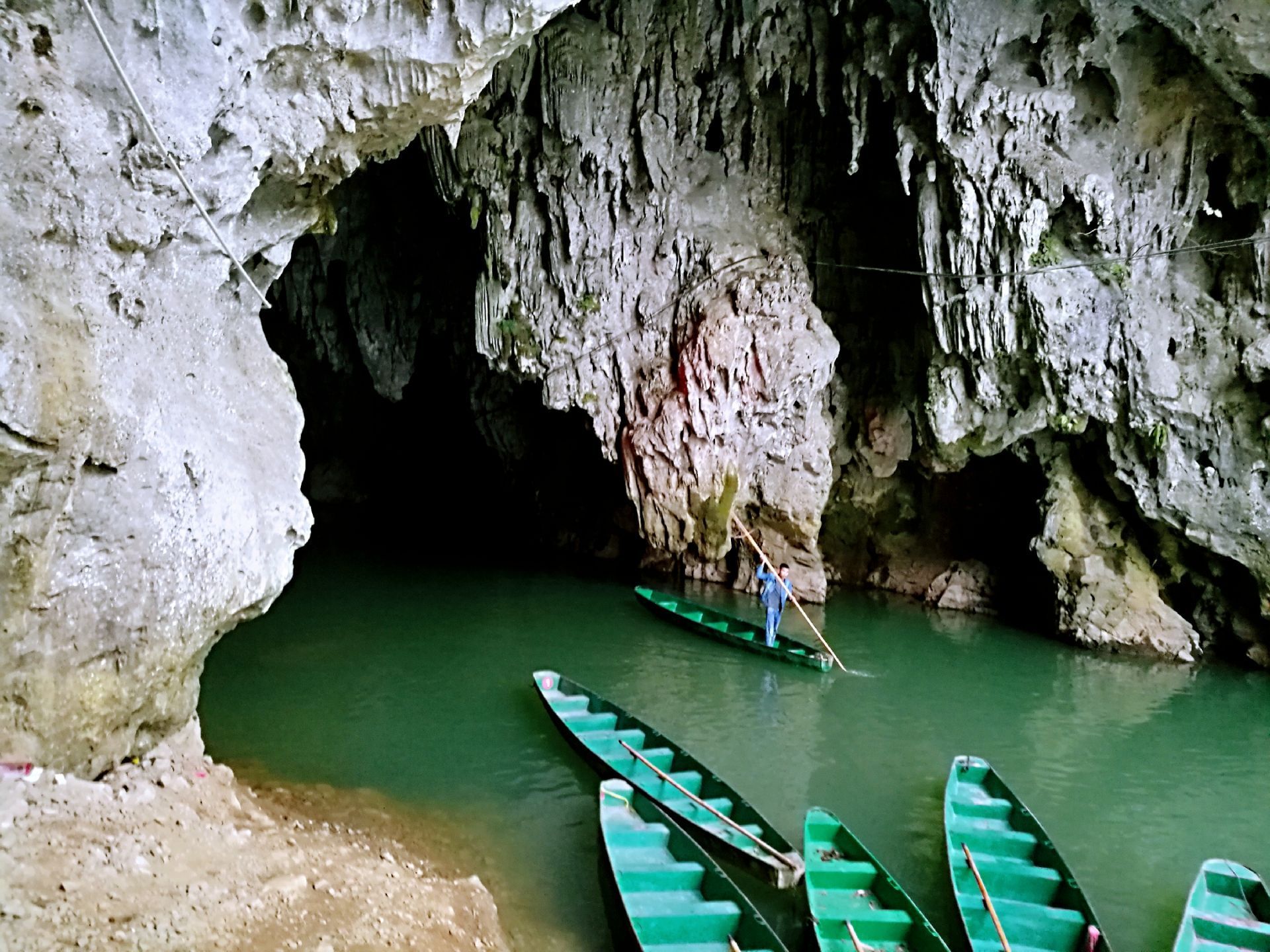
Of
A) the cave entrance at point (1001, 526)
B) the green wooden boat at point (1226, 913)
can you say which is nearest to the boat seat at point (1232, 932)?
the green wooden boat at point (1226, 913)

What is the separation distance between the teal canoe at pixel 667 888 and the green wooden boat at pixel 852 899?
505 millimetres

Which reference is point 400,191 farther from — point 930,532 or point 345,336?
point 930,532

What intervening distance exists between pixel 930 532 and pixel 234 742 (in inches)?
505

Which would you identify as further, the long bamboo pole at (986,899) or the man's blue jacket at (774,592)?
the man's blue jacket at (774,592)

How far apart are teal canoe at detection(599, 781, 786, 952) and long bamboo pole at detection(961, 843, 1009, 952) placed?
54.1 inches

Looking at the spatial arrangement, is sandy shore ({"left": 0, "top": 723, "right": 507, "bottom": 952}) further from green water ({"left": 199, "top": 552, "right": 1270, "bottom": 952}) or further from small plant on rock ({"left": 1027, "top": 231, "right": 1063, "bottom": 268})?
small plant on rock ({"left": 1027, "top": 231, "right": 1063, "bottom": 268})

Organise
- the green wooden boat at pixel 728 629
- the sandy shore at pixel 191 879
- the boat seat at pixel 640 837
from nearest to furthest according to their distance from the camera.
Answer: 1. the sandy shore at pixel 191 879
2. the boat seat at pixel 640 837
3. the green wooden boat at pixel 728 629

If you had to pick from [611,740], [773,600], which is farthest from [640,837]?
[773,600]

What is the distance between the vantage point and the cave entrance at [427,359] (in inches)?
664

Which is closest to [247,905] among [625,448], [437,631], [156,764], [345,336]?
[156,764]

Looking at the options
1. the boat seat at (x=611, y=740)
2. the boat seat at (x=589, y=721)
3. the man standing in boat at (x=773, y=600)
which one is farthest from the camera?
the man standing in boat at (x=773, y=600)

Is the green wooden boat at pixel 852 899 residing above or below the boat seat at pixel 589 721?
below

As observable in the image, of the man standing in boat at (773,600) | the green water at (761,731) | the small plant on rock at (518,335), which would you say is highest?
the small plant on rock at (518,335)

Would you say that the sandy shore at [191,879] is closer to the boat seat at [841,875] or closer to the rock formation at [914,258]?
the boat seat at [841,875]
